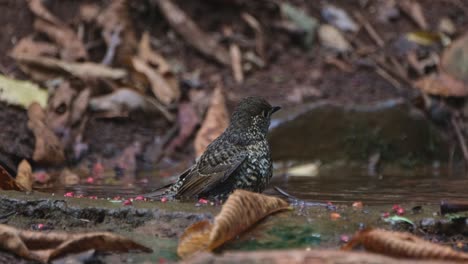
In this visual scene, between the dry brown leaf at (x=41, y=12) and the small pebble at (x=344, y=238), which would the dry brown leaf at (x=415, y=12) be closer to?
the dry brown leaf at (x=41, y=12)

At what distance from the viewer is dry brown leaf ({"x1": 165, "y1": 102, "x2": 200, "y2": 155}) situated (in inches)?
386

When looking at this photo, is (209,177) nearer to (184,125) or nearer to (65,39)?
(184,125)

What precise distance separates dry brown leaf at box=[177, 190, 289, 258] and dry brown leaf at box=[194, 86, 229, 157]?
4.54 m

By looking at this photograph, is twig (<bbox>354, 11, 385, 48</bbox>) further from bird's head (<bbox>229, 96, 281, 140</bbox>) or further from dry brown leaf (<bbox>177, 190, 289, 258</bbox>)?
dry brown leaf (<bbox>177, 190, 289, 258</bbox>)

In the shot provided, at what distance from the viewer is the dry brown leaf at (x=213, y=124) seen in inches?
371

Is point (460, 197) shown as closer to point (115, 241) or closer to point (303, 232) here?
point (303, 232)

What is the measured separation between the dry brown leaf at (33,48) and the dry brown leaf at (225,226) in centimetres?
676

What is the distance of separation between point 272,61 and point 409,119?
2696 millimetres

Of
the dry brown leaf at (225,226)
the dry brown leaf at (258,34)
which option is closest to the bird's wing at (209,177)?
the dry brown leaf at (225,226)

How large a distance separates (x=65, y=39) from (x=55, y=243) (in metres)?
6.93

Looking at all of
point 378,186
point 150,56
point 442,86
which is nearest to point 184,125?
point 150,56

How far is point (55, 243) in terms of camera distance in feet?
15.0

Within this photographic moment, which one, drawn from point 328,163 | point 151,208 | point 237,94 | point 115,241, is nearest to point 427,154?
point 328,163

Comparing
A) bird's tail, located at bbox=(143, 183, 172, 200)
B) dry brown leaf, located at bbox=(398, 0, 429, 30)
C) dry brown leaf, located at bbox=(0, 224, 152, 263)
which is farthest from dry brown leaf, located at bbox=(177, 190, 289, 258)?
dry brown leaf, located at bbox=(398, 0, 429, 30)
